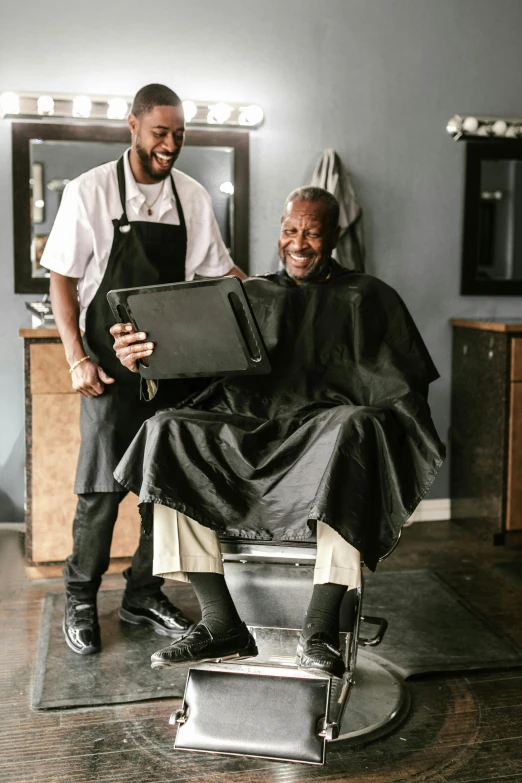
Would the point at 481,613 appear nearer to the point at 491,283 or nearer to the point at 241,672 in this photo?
the point at 241,672

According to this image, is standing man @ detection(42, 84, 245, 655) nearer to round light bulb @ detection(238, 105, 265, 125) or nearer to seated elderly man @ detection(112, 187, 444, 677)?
seated elderly man @ detection(112, 187, 444, 677)

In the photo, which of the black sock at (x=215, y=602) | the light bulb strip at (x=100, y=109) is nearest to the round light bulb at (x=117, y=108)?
the light bulb strip at (x=100, y=109)

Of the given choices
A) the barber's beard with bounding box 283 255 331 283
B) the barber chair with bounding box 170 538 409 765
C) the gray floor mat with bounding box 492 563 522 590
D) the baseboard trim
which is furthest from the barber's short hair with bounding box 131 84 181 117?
the baseboard trim

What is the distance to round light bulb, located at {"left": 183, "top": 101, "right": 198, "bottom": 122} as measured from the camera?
3572 millimetres

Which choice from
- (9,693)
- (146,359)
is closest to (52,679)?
(9,693)

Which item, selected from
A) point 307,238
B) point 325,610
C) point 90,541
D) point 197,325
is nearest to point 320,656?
point 325,610

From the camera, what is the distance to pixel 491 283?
4.01 m

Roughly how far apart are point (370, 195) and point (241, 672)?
2.48 metres

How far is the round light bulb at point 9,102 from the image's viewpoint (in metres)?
3.43

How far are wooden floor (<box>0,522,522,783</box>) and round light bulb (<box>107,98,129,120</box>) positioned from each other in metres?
2.14

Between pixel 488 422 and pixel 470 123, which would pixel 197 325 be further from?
pixel 470 123

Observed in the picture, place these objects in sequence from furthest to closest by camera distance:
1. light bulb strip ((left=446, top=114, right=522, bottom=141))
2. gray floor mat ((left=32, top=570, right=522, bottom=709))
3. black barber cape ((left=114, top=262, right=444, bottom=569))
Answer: light bulb strip ((left=446, top=114, right=522, bottom=141)) < gray floor mat ((left=32, top=570, right=522, bottom=709)) < black barber cape ((left=114, top=262, right=444, bottom=569))

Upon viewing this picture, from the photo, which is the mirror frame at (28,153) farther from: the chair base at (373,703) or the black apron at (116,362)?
the chair base at (373,703)

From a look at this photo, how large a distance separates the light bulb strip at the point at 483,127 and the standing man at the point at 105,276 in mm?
1741
